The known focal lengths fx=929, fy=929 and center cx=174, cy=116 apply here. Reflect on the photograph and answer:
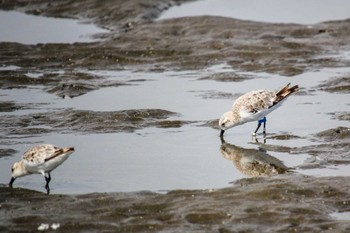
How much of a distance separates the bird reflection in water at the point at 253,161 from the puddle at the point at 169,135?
15 cm

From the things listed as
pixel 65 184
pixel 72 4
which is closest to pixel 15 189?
pixel 65 184

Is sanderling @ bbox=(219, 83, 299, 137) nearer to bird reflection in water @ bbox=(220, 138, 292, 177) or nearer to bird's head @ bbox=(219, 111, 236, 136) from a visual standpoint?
bird's head @ bbox=(219, 111, 236, 136)

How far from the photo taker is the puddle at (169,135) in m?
17.7

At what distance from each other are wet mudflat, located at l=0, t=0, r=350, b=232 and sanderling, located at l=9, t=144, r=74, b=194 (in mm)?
325

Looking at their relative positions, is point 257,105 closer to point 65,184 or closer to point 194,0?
point 65,184

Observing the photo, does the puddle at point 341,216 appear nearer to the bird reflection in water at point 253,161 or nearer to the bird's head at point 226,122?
the bird reflection in water at point 253,161

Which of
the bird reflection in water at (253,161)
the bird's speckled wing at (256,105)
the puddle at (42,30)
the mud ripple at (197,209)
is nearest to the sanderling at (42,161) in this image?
the mud ripple at (197,209)

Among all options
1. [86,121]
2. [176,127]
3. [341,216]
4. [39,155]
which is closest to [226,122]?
[176,127]

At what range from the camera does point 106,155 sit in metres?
19.6

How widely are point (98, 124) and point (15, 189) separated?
569cm

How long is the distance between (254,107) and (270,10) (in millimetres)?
19172

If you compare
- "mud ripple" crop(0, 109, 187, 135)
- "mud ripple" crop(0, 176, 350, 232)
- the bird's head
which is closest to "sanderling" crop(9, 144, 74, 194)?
"mud ripple" crop(0, 176, 350, 232)

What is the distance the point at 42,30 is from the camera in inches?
1449

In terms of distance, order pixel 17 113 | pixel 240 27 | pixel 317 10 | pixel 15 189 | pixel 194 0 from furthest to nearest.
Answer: pixel 194 0
pixel 317 10
pixel 240 27
pixel 17 113
pixel 15 189
